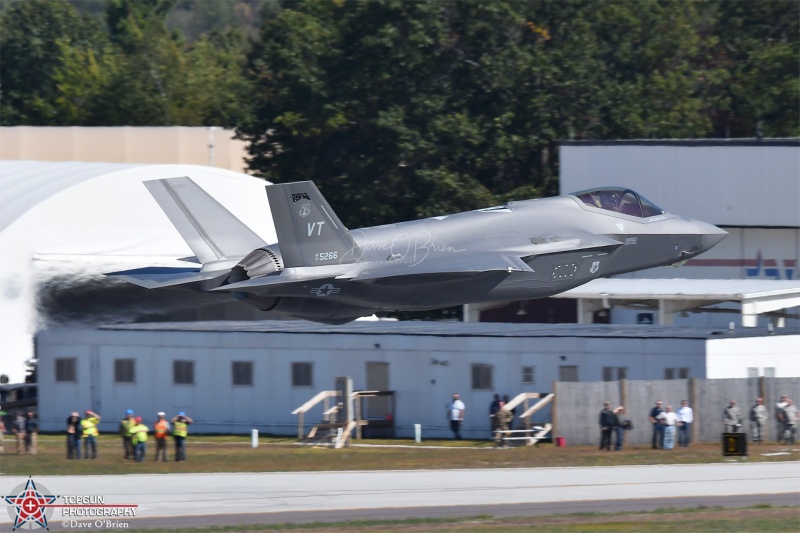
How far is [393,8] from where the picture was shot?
70.0m

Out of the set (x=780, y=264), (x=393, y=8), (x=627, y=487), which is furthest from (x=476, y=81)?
(x=627, y=487)

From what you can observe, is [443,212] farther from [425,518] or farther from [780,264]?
[425,518]

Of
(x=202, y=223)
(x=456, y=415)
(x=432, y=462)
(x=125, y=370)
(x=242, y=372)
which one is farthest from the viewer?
(x=125, y=370)

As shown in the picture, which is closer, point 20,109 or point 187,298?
point 187,298

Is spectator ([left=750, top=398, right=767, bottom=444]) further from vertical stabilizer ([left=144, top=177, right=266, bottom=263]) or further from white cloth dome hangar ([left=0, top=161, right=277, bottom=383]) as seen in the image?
white cloth dome hangar ([left=0, top=161, right=277, bottom=383])

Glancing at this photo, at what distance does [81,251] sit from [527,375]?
18.9m

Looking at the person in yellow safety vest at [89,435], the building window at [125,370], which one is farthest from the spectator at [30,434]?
the building window at [125,370]

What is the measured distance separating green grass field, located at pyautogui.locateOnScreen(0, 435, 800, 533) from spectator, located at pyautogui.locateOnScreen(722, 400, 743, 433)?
35.2 inches

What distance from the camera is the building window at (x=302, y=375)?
49406mm

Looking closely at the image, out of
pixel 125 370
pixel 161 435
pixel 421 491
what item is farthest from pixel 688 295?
pixel 125 370

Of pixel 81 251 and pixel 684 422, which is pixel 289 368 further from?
pixel 684 422

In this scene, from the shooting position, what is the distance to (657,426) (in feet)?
134

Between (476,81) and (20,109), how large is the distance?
57.3 m

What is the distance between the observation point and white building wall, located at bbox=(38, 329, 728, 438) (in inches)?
1786
